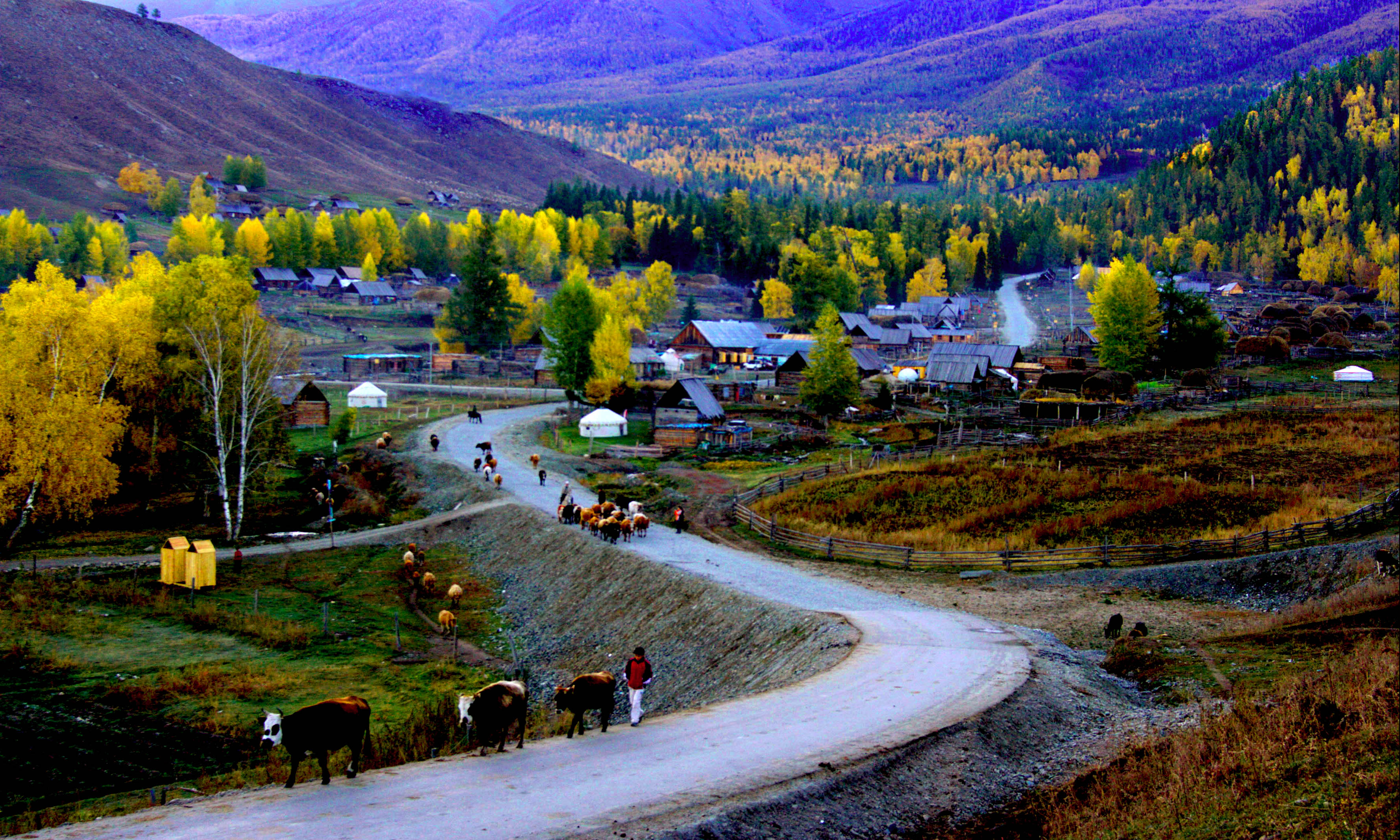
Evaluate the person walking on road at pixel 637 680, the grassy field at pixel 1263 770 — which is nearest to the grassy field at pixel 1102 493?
the grassy field at pixel 1263 770

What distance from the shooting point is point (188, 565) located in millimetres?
34719

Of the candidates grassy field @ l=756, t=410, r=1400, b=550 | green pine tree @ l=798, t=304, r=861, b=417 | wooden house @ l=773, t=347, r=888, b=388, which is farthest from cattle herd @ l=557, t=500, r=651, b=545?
wooden house @ l=773, t=347, r=888, b=388

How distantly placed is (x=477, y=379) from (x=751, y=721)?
84.6 m

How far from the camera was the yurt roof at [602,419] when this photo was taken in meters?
66.1

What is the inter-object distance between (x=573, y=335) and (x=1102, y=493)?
4604cm

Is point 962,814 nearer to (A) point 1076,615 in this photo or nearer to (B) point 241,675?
(A) point 1076,615

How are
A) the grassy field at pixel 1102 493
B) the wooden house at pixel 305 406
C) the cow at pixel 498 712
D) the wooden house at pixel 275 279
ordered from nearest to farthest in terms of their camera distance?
1. the cow at pixel 498 712
2. the grassy field at pixel 1102 493
3. the wooden house at pixel 305 406
4. the wooden house at pixel 275 279

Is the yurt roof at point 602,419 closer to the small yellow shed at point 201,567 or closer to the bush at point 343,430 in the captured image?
the bush at point 343,430

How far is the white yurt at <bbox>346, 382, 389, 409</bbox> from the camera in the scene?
76875 mm

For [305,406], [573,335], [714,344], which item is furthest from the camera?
[714,344]

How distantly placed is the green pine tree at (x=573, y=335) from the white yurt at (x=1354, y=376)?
59.7 m

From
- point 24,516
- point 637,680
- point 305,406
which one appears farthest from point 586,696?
point 305,406

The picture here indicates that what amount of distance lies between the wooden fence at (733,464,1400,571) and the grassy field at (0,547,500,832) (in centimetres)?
1273

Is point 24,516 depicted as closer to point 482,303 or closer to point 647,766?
point 647,766
